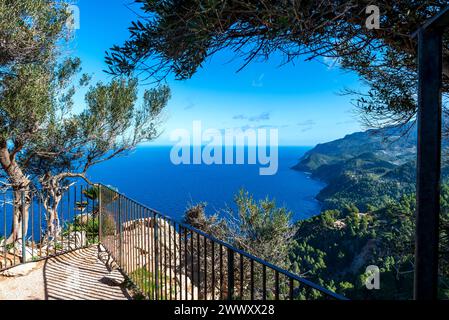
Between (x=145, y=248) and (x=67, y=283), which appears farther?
(x=67, y=283)

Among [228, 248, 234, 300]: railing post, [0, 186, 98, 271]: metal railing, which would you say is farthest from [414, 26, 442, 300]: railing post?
[0, 186, 98, 271]: metal railing

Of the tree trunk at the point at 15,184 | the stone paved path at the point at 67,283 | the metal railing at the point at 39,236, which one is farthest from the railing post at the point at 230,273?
the tree trunk at the point at 15,184

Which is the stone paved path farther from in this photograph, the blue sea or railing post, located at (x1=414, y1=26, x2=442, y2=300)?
the blue sea

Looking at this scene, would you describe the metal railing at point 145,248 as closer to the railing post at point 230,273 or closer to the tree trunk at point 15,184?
the railing post at point 230,273

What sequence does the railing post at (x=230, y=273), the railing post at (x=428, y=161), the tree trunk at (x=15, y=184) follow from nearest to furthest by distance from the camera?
1. the railing post at (x=428, y=161)
2. the railing post at (x=230, y=273)
3. the tree trunk at (x=15, y=184)

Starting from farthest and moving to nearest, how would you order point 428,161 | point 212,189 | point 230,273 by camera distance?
point 212,189
point 230,273
point 428,161

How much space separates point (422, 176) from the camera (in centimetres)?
137

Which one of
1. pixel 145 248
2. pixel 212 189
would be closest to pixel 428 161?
pixel 145 248

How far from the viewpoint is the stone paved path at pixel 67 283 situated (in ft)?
12.1

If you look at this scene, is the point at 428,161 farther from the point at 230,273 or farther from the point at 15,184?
the point at 15,184

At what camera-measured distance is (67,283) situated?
407 cm

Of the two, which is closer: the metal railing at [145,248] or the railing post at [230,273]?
the railing post at [230,273]

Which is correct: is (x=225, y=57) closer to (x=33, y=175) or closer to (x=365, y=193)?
(x=33, y=175)

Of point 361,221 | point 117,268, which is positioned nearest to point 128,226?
point 117,268
